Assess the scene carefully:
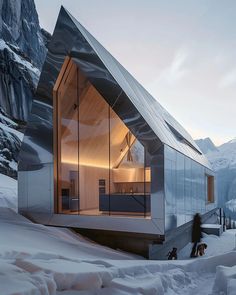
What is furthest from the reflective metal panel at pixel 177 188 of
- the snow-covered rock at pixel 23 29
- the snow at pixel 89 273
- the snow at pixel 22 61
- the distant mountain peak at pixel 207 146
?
the distant mountain peak at pixel 207 146

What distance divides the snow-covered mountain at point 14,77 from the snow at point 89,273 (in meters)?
23.4

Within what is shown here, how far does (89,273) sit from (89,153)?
9299mm

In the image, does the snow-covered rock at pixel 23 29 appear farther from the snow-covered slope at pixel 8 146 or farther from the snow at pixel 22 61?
the snow-covered slope at pixel 8 146

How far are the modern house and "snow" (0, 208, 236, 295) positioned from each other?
1.69m

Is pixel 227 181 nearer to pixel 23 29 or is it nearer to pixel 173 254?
pixel 23 29

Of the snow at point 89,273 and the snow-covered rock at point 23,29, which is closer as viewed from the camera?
the snow at point 89,273

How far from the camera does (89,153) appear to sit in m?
13.7

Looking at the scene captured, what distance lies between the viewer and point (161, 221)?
8.61 metres

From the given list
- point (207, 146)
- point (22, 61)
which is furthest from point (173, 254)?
point (207, 146)

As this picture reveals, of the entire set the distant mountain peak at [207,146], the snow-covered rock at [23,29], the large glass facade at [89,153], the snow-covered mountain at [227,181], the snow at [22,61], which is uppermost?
the snow-covered rock at [23,29]

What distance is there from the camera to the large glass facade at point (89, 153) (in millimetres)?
10676

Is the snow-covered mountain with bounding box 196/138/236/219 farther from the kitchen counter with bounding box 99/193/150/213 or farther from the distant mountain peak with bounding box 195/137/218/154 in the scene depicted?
the kitchen counter with bounding box 99/193/150/213

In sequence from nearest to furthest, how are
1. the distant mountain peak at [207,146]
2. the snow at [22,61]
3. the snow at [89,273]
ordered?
the snow at [89,273] < the snow at [22,61] < the distant mountain peak at [207,146]

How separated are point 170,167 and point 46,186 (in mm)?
5210
